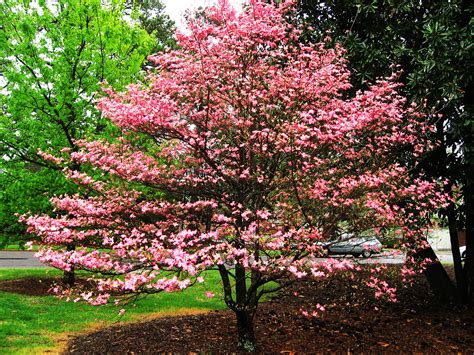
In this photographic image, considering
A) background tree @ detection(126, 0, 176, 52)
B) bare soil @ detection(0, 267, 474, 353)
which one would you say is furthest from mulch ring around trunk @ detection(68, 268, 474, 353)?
background tree @ detection(126, 0, 176, 52)

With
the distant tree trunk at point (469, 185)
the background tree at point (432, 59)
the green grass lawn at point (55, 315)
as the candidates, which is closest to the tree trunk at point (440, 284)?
the background tree at point (432, 59)

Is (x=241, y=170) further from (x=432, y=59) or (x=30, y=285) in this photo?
(x=30, y=285)

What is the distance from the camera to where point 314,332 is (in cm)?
823

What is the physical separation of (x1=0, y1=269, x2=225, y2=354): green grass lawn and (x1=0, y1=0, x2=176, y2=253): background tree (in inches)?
95.5

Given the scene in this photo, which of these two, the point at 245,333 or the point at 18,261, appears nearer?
the point at 245,333

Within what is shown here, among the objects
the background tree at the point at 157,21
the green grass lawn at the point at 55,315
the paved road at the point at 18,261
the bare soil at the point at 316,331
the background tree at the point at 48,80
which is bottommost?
the bare soil at the point at 316,331

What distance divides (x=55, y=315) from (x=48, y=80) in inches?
249

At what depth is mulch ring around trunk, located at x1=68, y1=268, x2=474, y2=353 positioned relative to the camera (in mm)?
7379

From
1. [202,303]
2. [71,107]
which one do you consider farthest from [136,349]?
[71,107]

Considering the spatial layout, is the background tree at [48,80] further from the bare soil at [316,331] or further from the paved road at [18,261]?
the paved road at [18,261]

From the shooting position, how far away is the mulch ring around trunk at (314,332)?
24.2 feet

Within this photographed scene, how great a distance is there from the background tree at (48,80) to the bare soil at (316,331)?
16.7 feet

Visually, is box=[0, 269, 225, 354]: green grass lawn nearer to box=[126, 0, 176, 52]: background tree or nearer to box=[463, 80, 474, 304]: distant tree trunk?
box=[463, 80, 474, 304]: distant tree trunk

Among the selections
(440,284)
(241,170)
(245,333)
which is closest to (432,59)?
(241,170)
